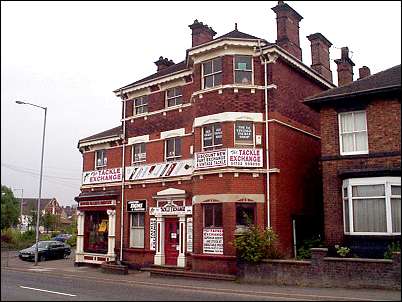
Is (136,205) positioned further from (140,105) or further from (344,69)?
(344,69)

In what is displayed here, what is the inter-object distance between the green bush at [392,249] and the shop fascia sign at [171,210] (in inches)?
360

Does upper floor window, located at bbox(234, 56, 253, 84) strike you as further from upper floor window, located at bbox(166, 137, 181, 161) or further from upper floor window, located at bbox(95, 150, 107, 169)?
upper floor window, located at bbox(95, 150, 107, 169)

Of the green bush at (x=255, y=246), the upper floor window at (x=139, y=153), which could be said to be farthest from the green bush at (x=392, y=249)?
the upper floor window at (x=139, y=153)

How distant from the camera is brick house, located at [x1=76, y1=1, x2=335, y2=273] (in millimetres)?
20844

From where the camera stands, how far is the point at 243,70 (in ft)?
71.7

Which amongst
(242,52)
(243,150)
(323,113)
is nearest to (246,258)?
(243,150)

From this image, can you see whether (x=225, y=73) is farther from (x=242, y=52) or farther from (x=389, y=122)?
(x=389, y=122)

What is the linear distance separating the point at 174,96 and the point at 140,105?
282 cm

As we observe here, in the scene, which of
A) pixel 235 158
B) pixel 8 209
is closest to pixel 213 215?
pixel 235 158

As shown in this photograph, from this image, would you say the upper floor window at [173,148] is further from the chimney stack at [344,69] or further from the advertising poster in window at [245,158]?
the chimney stack at [344,69]

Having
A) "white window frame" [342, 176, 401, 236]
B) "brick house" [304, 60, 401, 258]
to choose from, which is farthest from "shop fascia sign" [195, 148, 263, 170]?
"white window frame" [342, 176, 401, 236]

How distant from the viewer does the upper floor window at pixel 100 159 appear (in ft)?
96.6

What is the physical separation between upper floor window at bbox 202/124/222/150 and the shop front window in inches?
387

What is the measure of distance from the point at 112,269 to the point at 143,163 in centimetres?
598
